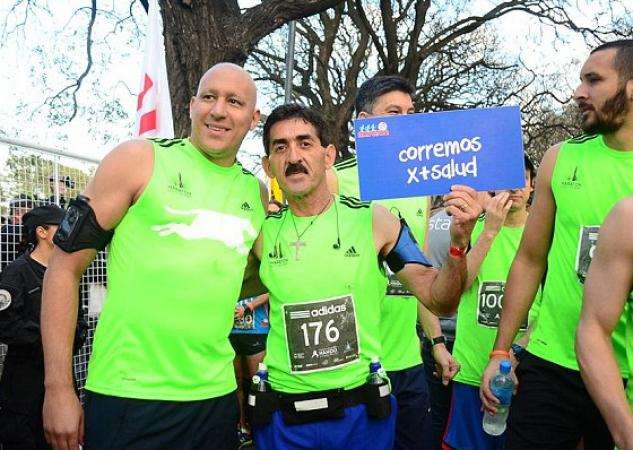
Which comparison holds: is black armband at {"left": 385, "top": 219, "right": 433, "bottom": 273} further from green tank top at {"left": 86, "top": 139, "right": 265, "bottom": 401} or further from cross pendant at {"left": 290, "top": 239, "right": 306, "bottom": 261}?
green tank top at {"left": 86, "top": 139, "right": 265, "bottom": 401}

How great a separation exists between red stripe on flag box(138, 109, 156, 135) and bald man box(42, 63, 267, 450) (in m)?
3.01

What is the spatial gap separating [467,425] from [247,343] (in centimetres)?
267

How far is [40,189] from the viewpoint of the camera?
494 cm

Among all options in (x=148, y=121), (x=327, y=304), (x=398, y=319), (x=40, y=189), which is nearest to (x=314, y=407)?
(x=327, y=304)

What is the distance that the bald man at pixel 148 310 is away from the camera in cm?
246

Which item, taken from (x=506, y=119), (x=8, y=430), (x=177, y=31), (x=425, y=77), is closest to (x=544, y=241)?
(x=506, y=119)

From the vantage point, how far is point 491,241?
4.05 meters

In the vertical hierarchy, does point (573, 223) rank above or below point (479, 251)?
above

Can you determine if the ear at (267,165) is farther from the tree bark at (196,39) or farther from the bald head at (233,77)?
the tree bark at (196,39)

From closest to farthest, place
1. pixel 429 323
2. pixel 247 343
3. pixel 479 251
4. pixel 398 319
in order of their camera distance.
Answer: pixel 398 319 < pixel 479 251 < pixel 429 323 < pixel 247 343

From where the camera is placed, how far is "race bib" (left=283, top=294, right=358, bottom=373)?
106 inches

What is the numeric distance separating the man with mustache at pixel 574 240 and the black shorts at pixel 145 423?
4.45 feet

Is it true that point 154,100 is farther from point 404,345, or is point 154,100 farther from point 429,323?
point 404,345

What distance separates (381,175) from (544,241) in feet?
2.98
